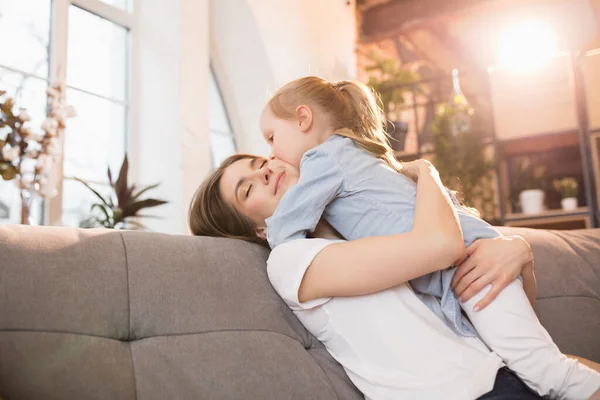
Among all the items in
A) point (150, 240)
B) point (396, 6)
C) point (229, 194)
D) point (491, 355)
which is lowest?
point (491, 355)

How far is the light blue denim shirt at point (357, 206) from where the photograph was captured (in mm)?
1224

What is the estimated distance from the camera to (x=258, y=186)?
1.46 m

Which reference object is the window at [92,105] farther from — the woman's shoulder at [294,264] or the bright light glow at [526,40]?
the bright light glow at [526,40]

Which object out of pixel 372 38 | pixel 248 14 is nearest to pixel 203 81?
pixel 248 14

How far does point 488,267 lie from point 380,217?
0.75 ft

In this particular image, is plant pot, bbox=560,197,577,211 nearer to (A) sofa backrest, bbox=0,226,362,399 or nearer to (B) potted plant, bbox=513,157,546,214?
(B) potted plant, bbox=513,157,546,214

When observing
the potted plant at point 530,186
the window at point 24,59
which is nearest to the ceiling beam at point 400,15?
the potted plant at point 530,186

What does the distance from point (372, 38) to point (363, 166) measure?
4869 millimetres

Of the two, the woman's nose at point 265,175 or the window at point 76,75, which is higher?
the window at point 76,75

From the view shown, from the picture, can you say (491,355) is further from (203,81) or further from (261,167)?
(203,81)

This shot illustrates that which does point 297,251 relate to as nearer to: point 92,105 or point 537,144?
point 92,105

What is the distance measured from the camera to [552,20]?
19.1 ft

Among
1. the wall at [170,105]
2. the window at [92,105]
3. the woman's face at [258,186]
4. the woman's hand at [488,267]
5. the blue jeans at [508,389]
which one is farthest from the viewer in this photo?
the wall at [170,105]

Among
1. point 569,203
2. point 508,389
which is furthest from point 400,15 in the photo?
point 508,389
